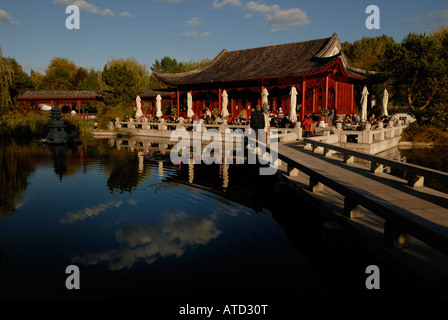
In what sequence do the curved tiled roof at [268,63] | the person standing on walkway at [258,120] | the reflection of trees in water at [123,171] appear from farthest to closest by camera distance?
the curved tiled roof at [268,63] < the person standing on walkway at [258,120] < the reflection of trees in water at [123,171]

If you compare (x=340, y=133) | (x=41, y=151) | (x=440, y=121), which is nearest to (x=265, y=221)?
(x=340, y=133)

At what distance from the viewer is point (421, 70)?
2638 cm

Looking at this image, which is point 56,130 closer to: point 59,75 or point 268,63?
point 268,63

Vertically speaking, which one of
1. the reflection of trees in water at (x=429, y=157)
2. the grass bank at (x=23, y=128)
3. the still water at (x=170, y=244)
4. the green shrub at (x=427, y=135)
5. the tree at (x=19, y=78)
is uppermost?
the tree at (x=19, y=78)

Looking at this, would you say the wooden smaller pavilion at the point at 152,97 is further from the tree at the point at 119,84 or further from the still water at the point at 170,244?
the still water at the point at 170,244

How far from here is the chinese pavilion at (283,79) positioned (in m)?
23.6

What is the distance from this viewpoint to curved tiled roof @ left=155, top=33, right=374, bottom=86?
24.0 m

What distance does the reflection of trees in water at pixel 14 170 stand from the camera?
27.5 ft

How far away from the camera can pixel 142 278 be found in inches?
181

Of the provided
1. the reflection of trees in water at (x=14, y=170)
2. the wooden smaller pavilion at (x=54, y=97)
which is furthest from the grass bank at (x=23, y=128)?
the wooden smaller pavilion at (x=54, y=97)

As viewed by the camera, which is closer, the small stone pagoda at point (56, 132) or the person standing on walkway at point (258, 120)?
the person standing on walkway at point (258, 120)

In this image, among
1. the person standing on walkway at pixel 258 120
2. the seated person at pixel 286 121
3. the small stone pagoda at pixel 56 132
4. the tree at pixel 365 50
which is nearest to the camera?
the person standing on walkway at pixel 258 120

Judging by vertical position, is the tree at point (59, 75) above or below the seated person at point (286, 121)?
above

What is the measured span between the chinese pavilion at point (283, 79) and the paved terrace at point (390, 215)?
15.2 meters
